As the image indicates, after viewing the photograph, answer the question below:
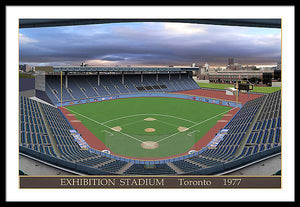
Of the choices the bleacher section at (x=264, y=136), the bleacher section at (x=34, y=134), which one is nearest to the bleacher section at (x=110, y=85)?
the bleacher section at (x=34, y=134)

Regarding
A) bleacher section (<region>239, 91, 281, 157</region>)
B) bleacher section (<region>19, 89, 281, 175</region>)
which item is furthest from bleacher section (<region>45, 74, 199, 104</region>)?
bleacher section (<region>239, 91, 281, 157</region>)

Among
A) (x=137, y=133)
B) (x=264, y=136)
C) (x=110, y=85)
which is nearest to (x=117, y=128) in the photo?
(x=137, y=133)

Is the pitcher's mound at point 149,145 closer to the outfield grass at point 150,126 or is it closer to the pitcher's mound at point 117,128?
the outfield grass at point 150,126

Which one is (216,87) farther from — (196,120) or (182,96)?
(196,120)

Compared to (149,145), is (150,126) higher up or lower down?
higher up

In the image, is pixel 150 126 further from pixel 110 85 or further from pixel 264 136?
pixel 110 85

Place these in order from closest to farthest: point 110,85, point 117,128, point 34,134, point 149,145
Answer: point 34,134 < point 149,145 < point 117,128 < point 110,85
